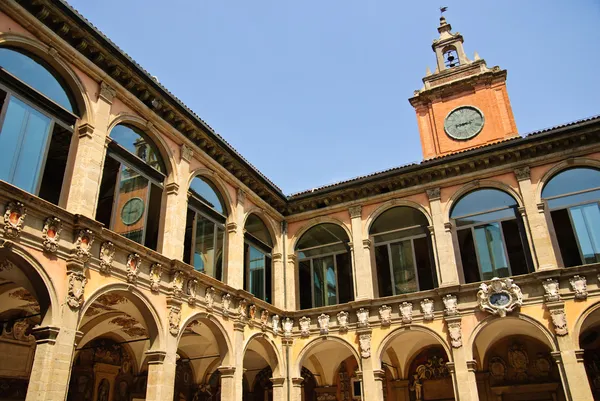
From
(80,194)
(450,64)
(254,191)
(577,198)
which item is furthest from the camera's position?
(450,64)

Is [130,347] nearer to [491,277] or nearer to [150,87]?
[150,87]

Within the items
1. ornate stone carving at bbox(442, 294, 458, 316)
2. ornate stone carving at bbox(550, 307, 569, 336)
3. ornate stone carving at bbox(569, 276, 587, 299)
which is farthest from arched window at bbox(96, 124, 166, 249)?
ornate stone carving at bbox(569, 276, 587, 299)

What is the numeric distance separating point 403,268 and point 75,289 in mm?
9592

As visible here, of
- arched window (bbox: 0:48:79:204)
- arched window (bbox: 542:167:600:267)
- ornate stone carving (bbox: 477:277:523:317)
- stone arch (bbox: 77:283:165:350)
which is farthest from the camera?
arched window (bbox: 542:167:600:267)

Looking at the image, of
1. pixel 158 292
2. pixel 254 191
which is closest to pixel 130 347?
pixel 158 292

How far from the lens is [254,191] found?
16.3 metres

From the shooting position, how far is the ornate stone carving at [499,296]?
13.3 metres

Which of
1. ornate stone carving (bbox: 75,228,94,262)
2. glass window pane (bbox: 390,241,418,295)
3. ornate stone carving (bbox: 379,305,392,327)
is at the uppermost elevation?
glass window pane (bbox: 390,241,418,295)

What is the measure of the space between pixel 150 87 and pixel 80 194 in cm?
358

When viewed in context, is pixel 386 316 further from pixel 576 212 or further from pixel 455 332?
pixel 576 212

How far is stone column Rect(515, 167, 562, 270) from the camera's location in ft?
44.3

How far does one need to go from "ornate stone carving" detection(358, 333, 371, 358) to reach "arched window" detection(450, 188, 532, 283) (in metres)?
3.37

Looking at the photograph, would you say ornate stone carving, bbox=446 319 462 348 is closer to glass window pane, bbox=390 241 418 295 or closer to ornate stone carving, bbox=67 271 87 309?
glass window pane, bbox=390 241 418 295

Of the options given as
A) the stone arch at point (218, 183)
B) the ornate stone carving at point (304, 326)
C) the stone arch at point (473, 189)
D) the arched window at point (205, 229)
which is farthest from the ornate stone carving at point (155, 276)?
the stone arch at point (473, 189)
